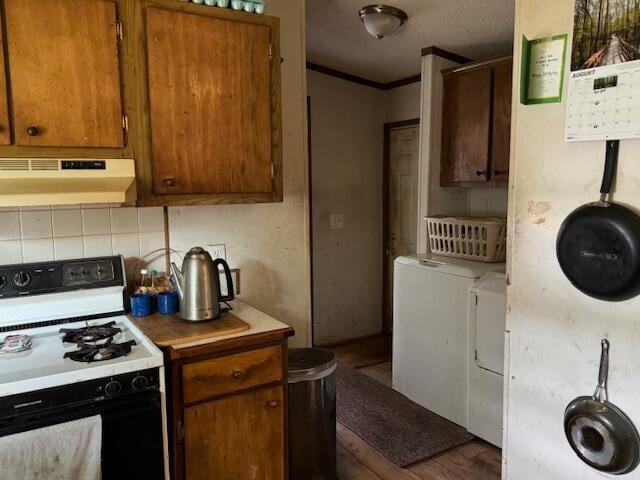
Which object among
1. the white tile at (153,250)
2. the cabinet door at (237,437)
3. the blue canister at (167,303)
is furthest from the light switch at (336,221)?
the cabinet door at (237,437)

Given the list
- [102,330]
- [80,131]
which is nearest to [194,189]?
[80,131]

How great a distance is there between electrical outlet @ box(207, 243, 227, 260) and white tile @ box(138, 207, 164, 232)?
0.23m

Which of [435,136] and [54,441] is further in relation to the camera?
[435,136]

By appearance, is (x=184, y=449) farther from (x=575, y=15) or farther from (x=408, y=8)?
(x=408, y=8)

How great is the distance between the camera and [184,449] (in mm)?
1653

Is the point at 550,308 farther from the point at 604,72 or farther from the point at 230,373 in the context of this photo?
the point at 230,373

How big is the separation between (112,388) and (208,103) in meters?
1.07

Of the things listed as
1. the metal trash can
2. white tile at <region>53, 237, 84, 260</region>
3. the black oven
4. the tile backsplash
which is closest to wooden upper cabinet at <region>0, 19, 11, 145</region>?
the tile backsplash

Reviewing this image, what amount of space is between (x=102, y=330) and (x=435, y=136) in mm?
2519

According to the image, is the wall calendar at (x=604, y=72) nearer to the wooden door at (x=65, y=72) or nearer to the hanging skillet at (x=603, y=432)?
the hanging skillet at (x=603, y=432)

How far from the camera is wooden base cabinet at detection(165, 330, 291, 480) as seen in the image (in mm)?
1630

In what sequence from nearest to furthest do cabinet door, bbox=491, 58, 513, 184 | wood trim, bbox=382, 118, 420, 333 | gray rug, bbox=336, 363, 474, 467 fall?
gray rug, bbox=336, 363, 474, 467 → cabinet door, bbox=491, 58, 513, 184 → wood trim, bbox=382, 118, 420, 333

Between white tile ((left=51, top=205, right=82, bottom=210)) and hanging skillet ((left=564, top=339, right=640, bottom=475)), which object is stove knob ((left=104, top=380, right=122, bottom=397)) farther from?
hanging skillet ((left=564, top=339, right=640, bottom=475))

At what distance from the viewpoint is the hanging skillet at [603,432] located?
49.5 inches
